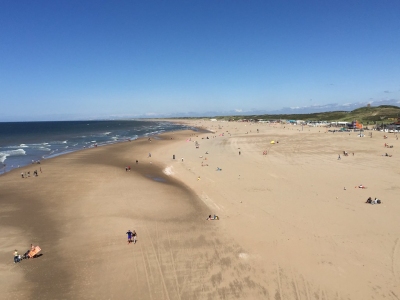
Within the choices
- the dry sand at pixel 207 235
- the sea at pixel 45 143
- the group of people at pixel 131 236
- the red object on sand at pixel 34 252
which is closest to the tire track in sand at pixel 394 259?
the dry sand at pixel 207 235

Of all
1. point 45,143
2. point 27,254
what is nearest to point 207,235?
point 27,254

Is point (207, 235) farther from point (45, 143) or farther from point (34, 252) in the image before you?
point (45, 143)

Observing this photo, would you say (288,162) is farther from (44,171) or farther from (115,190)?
(44,171)

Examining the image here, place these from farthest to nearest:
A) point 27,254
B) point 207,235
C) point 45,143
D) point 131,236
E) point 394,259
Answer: point 45,143 < point 207,235 < point 131,236 < point 27,254 < point 394,259

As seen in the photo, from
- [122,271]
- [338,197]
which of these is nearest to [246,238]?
[122,271]

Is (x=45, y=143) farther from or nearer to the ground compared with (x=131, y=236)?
farther from the ground

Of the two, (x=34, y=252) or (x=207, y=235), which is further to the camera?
(x=207, y=235)

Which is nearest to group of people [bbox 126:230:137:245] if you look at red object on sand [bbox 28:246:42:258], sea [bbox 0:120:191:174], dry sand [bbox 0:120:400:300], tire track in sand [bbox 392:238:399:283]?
dry sand [bbox 0:120:400:300]

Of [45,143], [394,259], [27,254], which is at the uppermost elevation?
[45,143]

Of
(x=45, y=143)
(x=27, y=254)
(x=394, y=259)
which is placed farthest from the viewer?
(x=45, y=143)
